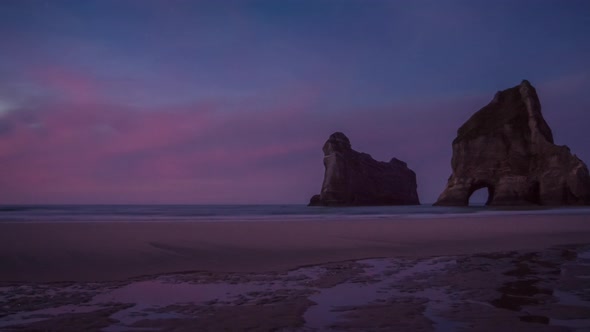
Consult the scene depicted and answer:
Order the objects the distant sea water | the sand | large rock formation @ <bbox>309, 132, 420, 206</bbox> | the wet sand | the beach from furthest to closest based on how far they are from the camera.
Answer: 1. large rock formation @ <bbox>309, 132, 420, 206</bbox>
2. the distant sea water
3. the sand
4. the beach
5. the wet sand

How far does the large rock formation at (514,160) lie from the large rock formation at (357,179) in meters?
25.3

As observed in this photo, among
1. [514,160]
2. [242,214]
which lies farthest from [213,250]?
[514,160]

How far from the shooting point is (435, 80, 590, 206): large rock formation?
209ft

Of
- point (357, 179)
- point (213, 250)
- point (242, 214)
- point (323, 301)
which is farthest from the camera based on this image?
point (357, 179)

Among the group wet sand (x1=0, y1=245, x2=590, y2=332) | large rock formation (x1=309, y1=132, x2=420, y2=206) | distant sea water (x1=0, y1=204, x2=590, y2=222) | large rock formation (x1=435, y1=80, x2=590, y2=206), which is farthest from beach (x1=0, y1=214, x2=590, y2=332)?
large rock formation (x1=309, y1=132, x2=420, y2=206)

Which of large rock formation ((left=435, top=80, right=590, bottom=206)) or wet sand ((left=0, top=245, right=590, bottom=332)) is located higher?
large rock formation ((left=435, top=80, right=590, bottom=206))

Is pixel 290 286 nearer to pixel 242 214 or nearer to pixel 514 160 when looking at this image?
pixel 242 214

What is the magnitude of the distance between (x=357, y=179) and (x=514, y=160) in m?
39.8

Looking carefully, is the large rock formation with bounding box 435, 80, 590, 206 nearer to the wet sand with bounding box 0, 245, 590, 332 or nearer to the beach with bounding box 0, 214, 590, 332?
the beach with bounding box 0, 214, 590, 332

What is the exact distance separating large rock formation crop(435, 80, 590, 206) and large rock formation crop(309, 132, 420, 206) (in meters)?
25.3

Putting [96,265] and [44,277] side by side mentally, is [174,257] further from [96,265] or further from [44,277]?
[44,277]

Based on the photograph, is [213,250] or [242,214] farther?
[242,214]

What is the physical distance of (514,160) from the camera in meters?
70.5

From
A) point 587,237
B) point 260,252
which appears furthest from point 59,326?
point 587,237
